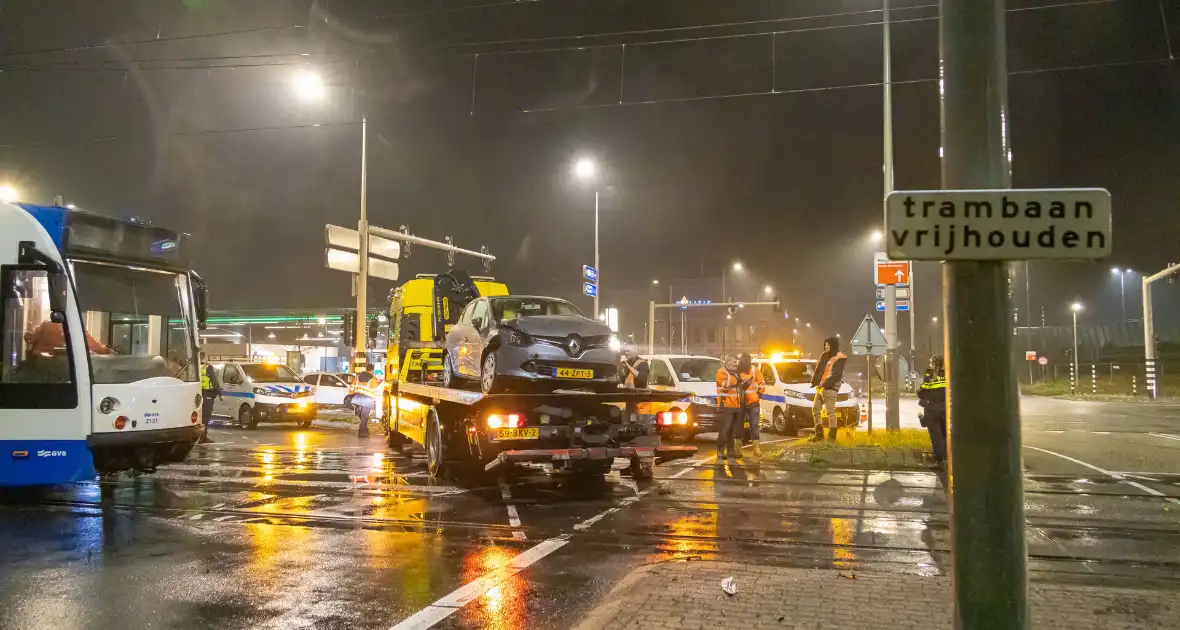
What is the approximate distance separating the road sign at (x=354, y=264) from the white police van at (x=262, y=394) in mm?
4029

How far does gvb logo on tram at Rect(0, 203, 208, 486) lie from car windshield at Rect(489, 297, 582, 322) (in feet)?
13.6

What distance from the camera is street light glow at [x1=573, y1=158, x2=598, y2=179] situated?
25.6 m

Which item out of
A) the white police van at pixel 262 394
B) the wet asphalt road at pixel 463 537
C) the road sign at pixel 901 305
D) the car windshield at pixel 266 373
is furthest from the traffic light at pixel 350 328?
the road sign at pixel 901 305

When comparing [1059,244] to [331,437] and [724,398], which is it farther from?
[331,437]

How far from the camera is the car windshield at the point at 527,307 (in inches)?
438

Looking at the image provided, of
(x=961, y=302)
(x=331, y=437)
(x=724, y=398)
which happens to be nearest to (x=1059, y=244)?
(x=961, y=302)

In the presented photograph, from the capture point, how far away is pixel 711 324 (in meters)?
94.9

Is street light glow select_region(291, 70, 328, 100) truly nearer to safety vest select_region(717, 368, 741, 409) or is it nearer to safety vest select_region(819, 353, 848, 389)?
safety vest select_region(717, 368, 741, 409)

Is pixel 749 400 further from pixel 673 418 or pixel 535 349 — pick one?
pixel 535 349

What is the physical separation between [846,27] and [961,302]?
11964 millimetres

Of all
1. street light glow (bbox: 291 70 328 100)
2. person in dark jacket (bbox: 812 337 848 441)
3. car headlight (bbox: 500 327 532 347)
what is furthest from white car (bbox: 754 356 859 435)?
street light glow (bbox: 291 70 328 100)

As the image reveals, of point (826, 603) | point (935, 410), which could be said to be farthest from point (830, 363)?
point (826, 603)

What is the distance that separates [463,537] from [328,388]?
19.6m

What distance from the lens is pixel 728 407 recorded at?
14.0 m
